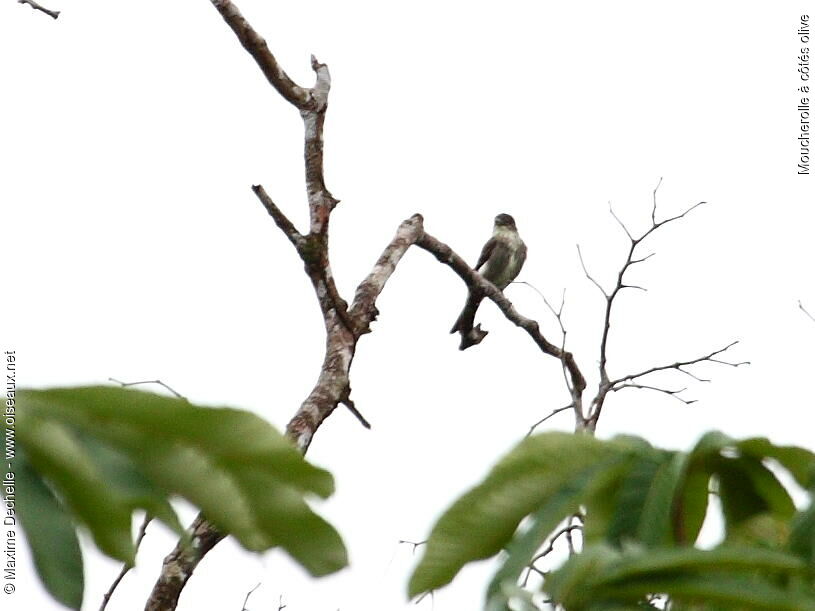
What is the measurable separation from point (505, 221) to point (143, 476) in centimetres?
1158

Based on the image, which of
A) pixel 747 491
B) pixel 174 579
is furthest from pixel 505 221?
pixel 747 491

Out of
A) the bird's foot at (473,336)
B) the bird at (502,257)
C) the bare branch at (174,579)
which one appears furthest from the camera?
the bird at (502,257)

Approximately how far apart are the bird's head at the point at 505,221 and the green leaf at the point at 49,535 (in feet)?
37.6

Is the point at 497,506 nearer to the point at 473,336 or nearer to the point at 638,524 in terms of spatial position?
the point at 638,524

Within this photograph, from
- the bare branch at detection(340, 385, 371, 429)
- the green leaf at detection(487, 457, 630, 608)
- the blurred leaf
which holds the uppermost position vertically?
the bare branch at detection(340, 385, 371, 429)

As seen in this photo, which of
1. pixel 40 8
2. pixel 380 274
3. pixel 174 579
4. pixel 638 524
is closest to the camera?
pixel 638 524

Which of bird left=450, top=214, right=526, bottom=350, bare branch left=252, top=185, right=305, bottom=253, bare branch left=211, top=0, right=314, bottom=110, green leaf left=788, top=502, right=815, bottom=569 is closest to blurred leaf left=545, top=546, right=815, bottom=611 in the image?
green leaf left=788, top=502, right=815, bottom=569

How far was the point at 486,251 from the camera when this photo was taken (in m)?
11.9

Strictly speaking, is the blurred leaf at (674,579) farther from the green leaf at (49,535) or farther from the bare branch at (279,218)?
the bare branch at (279,218)

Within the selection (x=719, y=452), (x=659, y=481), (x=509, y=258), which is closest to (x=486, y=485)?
(x=659, y=481)

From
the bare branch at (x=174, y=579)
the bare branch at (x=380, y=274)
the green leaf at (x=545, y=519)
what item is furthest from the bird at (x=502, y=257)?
the green leaf at (x=545, y=519)

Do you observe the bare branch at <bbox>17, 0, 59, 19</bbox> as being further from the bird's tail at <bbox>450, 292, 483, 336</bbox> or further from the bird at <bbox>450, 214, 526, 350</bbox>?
the bird at <bbox>450, 214, 526, 350</bbox>

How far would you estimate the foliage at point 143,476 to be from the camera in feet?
2.90

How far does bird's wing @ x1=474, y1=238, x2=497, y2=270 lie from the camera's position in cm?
1185
